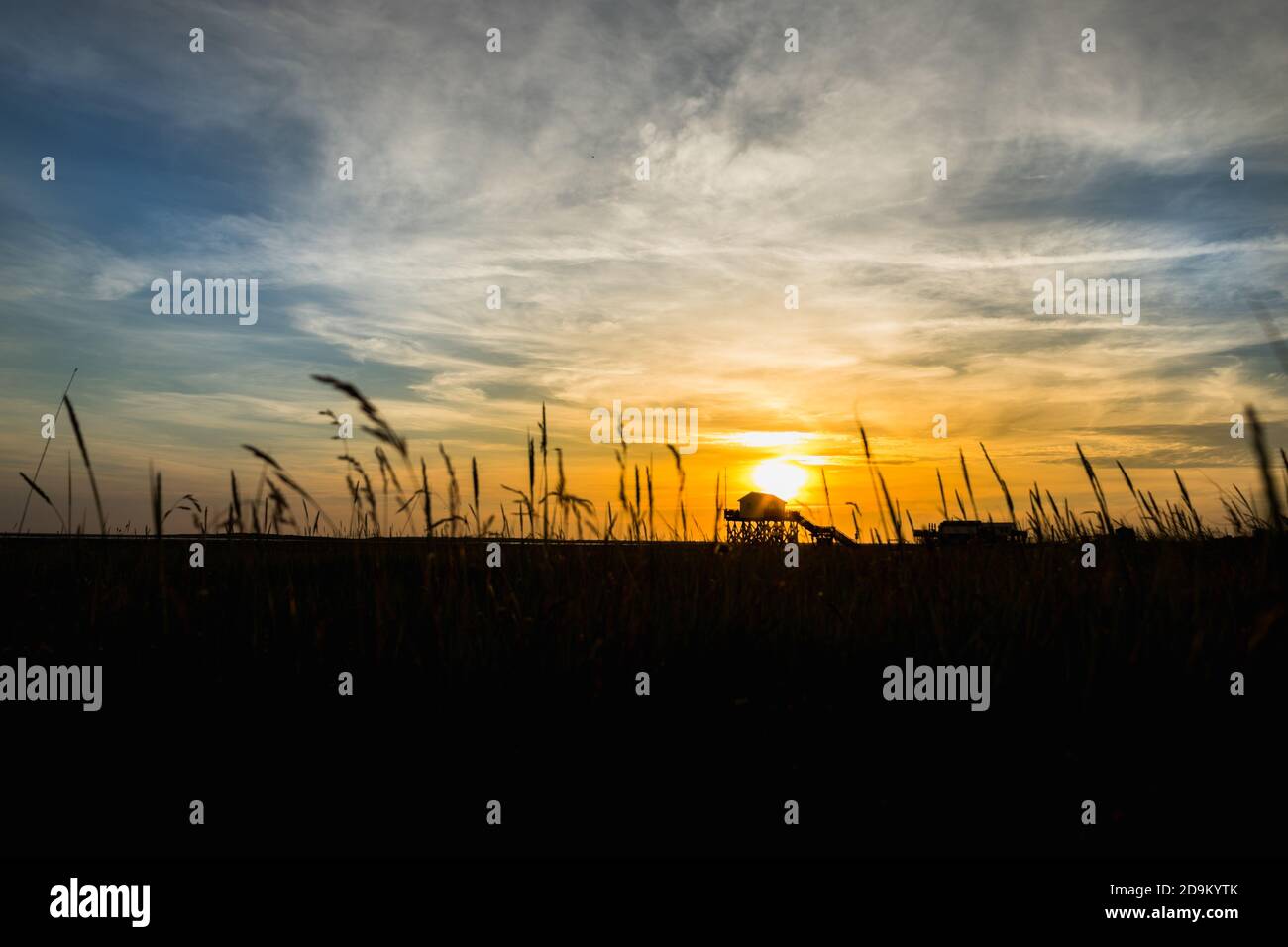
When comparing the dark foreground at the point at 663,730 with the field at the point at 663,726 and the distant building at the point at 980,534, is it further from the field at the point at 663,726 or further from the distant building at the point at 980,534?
the distant building at the point at 980,534

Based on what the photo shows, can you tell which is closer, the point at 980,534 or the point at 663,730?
the point at 663,730

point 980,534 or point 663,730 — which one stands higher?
point 980,534

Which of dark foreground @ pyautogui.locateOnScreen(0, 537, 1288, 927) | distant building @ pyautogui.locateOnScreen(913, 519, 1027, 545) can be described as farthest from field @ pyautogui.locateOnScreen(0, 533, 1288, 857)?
distant building @ pyautogui.locateOnScreen(913, 519, 1027, 545)

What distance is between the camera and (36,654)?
441 centimetres

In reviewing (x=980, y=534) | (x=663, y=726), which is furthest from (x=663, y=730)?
(x=980, y=534)

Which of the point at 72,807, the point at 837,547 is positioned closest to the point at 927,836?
the point at 72,807

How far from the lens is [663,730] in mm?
3252

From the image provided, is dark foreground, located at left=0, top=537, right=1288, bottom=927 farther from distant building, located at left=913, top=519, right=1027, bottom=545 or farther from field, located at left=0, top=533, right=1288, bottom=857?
distant building, located at left=913, top=519, right=1027, bottom=545

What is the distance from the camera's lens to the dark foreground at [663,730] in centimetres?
270

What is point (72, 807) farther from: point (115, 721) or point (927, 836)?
point (927, 836)

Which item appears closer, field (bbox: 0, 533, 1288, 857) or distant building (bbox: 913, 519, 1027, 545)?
field (bbox: 0, 533, 1288, 857)

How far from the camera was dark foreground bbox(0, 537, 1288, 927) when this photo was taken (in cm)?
270

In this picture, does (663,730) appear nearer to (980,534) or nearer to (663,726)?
(663,726)
